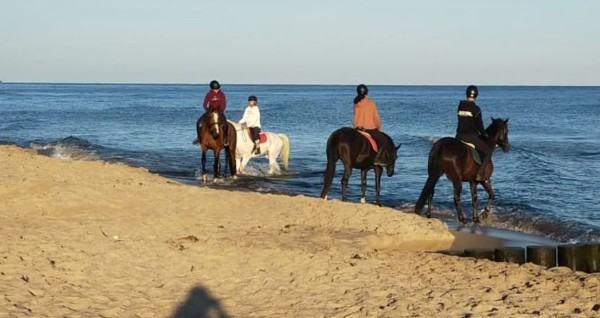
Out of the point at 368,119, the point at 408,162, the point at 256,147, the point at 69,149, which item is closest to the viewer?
the point at 368,119

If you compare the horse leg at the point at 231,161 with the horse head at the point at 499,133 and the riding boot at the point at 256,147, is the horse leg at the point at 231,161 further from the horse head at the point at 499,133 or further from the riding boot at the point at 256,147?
the horse head at the point at 499,133

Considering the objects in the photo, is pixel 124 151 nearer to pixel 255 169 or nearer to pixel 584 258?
pixel 255 169

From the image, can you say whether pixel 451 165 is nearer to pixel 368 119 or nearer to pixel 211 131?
pixel 368 119

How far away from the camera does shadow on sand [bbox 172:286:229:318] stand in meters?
7.50

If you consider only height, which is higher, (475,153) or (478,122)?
(478,122)

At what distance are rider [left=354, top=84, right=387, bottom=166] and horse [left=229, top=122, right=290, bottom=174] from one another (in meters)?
5.58

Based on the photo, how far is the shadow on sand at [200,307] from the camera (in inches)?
295

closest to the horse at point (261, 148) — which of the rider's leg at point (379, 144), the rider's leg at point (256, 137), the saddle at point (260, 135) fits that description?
the saddle at point (260, 135)

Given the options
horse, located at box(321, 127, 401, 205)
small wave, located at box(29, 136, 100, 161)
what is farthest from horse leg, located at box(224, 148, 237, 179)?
small wave, located at box(29, 136, 100, 161)

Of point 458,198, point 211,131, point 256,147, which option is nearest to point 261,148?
point 256,147

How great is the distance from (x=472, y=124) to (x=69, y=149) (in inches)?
823

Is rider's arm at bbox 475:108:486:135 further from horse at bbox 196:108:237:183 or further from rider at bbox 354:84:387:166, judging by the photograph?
horse at bbox 196:108:237:183

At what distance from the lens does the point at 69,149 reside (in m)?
30.7

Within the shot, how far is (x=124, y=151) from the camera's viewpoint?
32.1 meters
